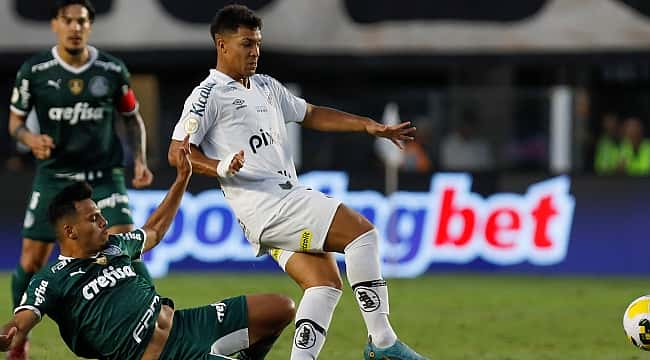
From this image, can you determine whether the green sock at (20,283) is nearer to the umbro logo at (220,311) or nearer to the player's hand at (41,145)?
the player's hand at (41,145)

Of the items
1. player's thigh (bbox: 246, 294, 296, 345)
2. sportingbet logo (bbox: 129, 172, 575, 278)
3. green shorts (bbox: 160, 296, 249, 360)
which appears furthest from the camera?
sportingbet logo (bbox: 129, 172, 575, 278)

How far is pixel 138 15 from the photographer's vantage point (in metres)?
17.4

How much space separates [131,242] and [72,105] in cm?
276

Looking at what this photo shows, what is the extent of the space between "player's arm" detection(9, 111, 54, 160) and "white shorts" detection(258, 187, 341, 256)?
219 cm

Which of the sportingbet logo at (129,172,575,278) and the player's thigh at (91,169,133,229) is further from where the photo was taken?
the sportingbet logo at (129,172,575,278)

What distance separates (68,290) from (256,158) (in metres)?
1.35

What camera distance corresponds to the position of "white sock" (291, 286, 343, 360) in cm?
769

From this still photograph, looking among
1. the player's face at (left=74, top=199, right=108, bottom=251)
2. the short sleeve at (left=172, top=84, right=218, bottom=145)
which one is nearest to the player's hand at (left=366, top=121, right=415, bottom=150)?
the short sleeve at (left=172, top=84, right=218, bottom=145)

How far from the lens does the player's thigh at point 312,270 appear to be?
7.85 meters

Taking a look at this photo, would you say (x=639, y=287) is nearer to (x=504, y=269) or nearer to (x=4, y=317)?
(x=504, y=269)

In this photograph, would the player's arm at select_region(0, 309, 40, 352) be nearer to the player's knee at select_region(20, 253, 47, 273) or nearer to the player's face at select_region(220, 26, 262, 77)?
the player's face at select_region(220, 26, 262, 77)

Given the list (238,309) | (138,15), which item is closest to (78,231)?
(238,309)

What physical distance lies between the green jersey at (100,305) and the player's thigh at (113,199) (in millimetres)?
2483

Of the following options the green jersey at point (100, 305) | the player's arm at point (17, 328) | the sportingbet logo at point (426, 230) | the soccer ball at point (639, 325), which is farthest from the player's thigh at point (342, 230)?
the sportingbet logo at point (426, 230)
